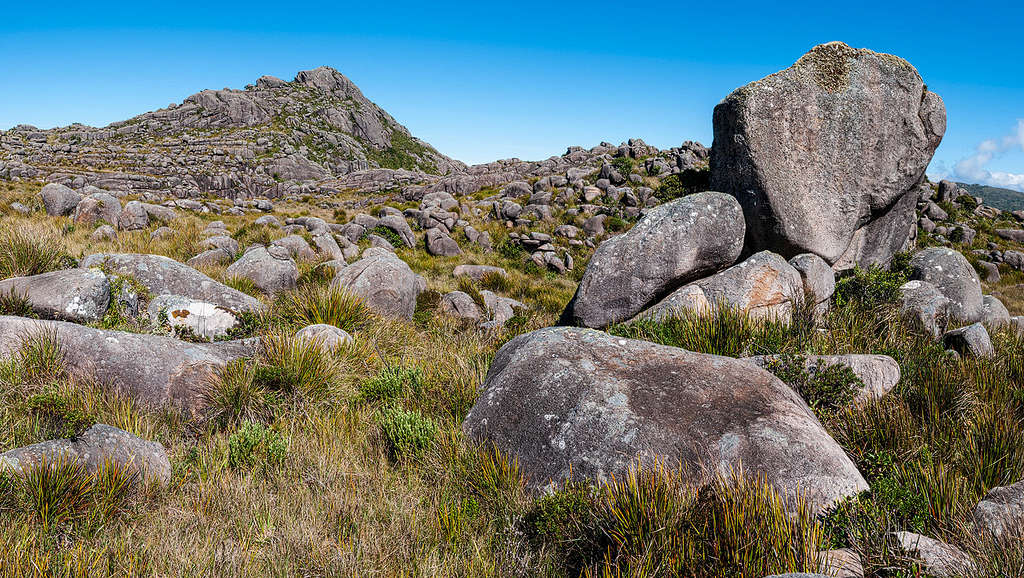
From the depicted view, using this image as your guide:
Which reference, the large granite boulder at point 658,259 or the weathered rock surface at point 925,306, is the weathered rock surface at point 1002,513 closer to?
the weathered rock surface at point 925,306

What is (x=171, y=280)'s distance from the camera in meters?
10.1

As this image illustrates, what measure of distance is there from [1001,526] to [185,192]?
78100 mm

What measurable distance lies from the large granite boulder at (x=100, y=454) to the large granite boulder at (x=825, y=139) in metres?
11.5

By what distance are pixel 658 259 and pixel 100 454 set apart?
9.12 meters

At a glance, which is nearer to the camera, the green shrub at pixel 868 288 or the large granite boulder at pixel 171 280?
the large granite boulder at pixel 171 280

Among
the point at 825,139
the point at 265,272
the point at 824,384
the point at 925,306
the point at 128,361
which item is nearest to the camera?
the point at 824,384

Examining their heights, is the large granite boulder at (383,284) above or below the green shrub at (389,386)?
above

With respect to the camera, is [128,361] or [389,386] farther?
[389,386]

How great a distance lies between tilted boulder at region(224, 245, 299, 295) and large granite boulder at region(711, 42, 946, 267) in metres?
11.7

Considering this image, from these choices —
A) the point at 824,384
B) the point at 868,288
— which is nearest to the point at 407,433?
the point at 824,384

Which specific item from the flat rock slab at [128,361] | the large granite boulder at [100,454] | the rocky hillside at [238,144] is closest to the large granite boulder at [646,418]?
the large granite boulder at [100,454]

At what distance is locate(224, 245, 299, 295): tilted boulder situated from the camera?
40.8ft

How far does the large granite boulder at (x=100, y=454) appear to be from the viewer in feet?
12.5

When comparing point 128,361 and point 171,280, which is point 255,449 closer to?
point 128,361
